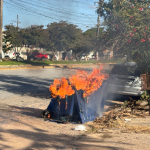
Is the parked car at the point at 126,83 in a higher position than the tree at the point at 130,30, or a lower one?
lower

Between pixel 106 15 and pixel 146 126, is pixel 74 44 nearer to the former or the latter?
pixel 106 15

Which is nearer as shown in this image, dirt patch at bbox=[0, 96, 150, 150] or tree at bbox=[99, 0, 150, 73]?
dirt patch at bbox=[0, 96, 150, 150]

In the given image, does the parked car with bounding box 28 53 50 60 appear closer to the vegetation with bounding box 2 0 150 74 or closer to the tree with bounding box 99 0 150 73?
the vegetation with bounding box 2 0 150 74

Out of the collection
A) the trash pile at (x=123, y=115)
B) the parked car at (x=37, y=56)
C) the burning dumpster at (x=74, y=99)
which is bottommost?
the trash pile at (x=123, y=115)

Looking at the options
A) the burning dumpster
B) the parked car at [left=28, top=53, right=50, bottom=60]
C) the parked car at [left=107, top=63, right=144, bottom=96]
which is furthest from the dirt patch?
the parked car at [left=28, top=53, right=50, bottom=60]

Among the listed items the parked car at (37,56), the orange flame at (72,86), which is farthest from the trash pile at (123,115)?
the parked car at (37,56)

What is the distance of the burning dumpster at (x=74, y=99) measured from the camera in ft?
19.9

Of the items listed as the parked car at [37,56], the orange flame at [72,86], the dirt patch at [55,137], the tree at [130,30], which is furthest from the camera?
the parked car at [37,56]

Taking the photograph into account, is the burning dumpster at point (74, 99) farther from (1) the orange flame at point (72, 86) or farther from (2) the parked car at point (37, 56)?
(2) the parked car at point (37, 56)

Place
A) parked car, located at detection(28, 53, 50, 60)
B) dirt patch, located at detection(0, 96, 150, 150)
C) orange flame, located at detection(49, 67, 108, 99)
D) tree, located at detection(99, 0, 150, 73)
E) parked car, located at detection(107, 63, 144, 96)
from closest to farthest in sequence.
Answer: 1. dirt patch, located at detection(0, 96, 150, 150)
2. orange flame, located at detection(49, 67, 108, 99)
3. tree, located at detection(99, 0, 150, 73)
4. parked car, located at detection(107, 63, 144, 96)
5. parked car, located at detection(28, 53, 50, 60)

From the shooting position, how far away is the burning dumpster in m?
6.07

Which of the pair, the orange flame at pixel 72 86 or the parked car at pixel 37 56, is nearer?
the orange flame at pixel 72 86

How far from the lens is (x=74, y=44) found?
43.3 m

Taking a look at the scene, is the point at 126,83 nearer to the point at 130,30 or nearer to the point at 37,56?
the point at 130,30
